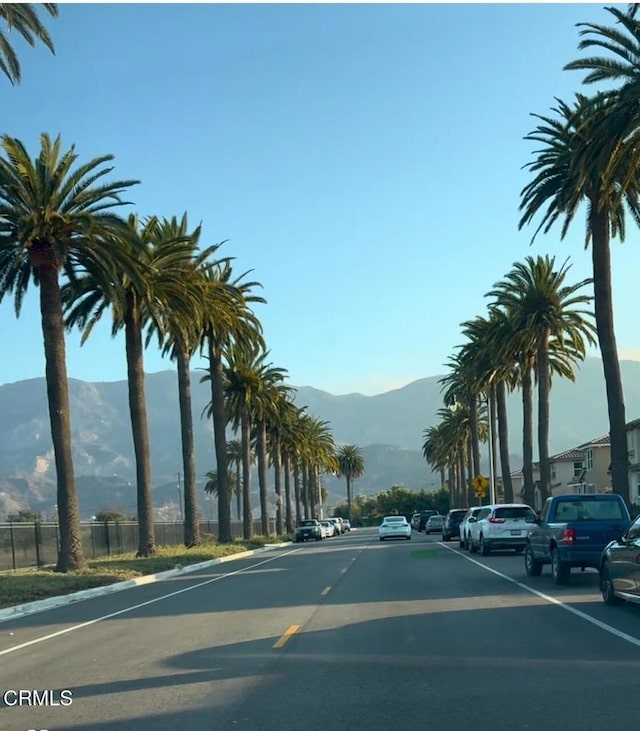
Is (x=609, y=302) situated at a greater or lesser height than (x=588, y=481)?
greater

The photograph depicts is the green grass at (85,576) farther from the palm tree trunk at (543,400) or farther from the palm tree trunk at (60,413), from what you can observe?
the palm tree trunk at (543,400)

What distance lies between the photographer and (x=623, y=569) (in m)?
15.1

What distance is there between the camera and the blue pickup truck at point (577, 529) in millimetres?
19844

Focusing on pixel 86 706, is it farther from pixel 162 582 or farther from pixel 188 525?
pixel 188 525

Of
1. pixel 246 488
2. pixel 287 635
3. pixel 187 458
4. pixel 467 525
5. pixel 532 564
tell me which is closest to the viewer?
pixel 287 635

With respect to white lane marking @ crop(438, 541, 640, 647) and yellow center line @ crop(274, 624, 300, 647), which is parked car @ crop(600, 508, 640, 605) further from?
yellow center line @ crop(274, 624, 300, 647)

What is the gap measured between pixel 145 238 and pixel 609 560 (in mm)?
25679

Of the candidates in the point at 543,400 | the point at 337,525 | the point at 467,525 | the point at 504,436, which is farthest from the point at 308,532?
the point at 467,525

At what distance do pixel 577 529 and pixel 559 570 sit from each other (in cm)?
103

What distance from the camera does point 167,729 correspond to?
8.52m

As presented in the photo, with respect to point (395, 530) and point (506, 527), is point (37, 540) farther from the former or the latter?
point (395, 530)

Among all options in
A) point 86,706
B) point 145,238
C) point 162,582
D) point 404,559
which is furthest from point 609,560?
point 145,238

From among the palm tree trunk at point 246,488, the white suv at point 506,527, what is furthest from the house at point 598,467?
the white suv at point 506,527

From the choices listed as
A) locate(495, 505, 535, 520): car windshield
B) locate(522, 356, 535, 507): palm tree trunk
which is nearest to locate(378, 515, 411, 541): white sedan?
locate(522, 356, 535, 507): palm tree trunk
